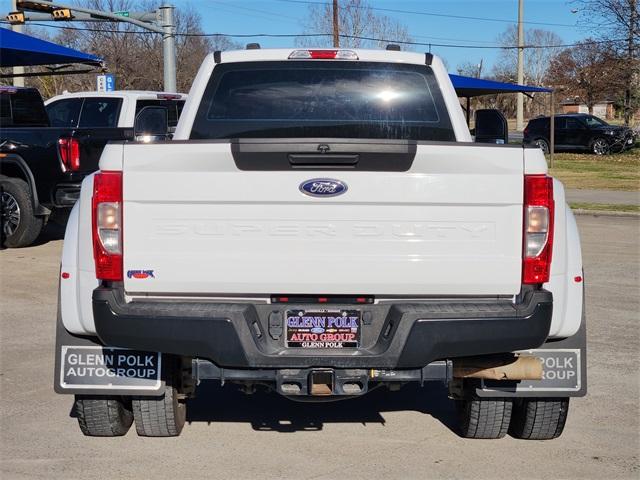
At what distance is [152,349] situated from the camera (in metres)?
4.27

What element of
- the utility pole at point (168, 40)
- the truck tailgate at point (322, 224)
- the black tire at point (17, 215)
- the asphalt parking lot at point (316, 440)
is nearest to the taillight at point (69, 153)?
the black tire at point (17, 215)

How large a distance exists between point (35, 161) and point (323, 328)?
29.0 feet

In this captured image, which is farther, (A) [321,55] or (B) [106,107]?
(B) [106,107]

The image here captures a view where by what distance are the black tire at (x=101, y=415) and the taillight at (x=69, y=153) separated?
7.09 m

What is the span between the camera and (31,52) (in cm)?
1593

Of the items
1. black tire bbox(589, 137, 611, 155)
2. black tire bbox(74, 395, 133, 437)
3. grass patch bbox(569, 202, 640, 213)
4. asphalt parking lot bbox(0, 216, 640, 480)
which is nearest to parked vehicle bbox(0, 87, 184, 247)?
asphalt parking lot bbox(0, 216, 640, 480)

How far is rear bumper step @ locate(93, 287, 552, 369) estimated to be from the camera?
4.18 metres

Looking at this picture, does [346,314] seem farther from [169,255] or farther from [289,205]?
[169,255]

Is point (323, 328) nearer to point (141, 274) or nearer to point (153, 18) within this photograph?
point (141, 274)

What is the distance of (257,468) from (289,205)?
4.56ft

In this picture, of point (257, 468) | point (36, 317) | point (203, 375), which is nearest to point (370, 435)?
point (257, 468)

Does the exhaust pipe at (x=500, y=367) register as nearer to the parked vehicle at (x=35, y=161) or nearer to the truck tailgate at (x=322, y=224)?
the truck tailgate at (x=322, y=224)

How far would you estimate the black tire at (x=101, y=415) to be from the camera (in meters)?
5.04

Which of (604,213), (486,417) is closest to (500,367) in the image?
(486,417)
